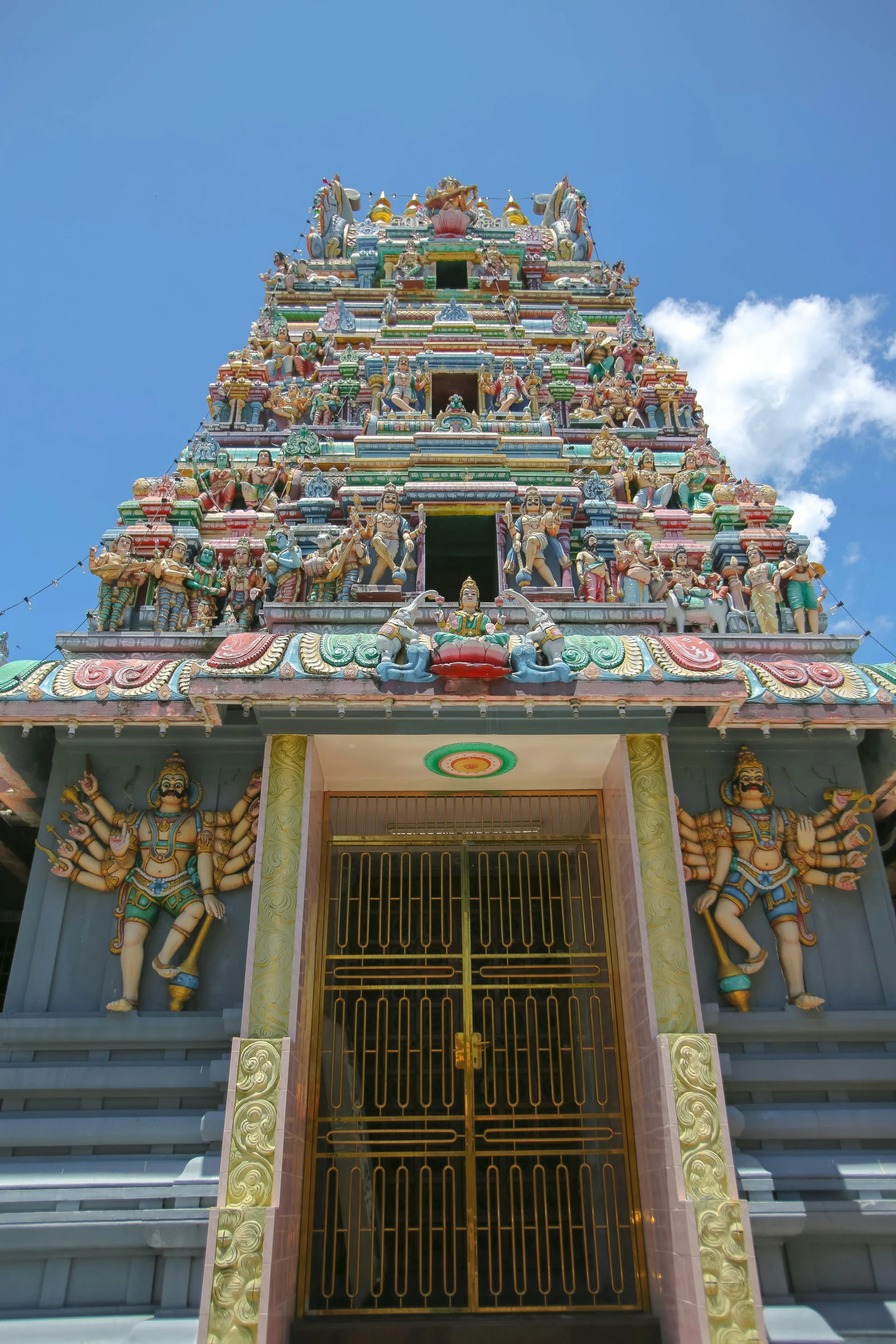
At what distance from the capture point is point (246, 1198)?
6910 mm

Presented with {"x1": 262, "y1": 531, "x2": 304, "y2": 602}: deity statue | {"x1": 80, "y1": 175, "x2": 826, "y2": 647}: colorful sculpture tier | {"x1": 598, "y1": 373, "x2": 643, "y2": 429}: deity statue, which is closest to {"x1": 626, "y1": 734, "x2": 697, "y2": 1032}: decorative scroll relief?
{"x1": 80, "y1": 175, "x2": 826, "y2": 647}: colorful sculpture tier

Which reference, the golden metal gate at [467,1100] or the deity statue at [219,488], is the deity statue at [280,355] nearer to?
the deity statue at [219,488]

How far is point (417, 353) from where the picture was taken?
16.4m

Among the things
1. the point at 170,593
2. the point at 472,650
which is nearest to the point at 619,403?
the point at 170,593

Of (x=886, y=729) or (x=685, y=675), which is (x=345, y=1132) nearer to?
(x=685, y=675)

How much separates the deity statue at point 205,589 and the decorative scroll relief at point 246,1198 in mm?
5622

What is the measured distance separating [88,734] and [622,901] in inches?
231

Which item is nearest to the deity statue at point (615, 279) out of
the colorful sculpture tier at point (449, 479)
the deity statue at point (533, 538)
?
the colorful sculpture tier at point (449, 479)

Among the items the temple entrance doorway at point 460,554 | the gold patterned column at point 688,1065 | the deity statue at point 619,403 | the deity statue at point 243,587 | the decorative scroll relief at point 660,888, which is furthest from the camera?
the deity statue at point 619,403

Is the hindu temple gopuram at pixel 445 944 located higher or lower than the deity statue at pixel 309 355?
lower

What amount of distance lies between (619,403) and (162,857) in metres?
11.2

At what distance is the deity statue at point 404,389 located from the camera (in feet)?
48.5

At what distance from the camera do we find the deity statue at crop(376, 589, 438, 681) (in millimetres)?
8500

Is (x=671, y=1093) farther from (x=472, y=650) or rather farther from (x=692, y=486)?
(x=692, y=486)
